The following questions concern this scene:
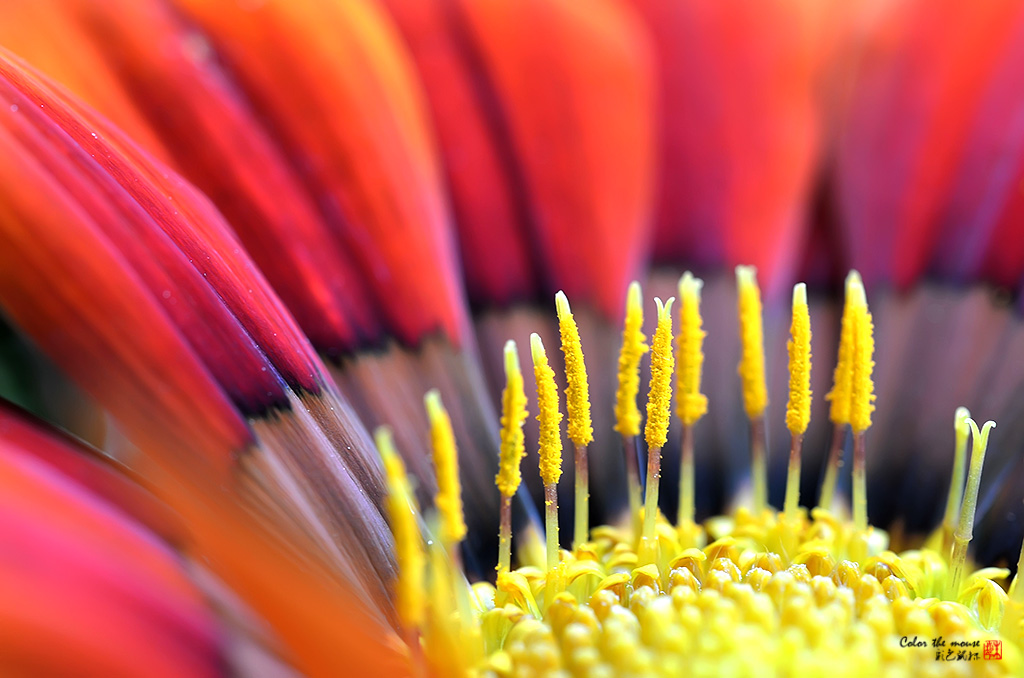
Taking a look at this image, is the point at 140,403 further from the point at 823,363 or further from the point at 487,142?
the point at 823,363

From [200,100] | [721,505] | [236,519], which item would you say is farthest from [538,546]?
[200,100]

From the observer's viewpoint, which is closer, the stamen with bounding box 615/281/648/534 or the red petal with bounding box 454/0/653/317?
the stamen with bounding box 615/281/648/534

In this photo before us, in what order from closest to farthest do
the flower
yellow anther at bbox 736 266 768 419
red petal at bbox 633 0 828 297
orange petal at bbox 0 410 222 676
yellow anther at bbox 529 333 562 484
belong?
orange petal at bbox 0 410 222 676 → the flower → yellow anther at bbox 529 333 562 484 → yellow anther at bbox 736 266 768 419 → red petal at bbox 633 0 828 297

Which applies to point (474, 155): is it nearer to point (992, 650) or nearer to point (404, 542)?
point (404, 542)

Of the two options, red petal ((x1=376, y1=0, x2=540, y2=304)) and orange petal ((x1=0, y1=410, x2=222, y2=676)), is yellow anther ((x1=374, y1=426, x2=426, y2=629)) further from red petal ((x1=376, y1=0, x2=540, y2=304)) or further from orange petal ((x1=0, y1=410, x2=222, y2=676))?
red petal ((x1=376, y1=0, x2=540, y2=304))

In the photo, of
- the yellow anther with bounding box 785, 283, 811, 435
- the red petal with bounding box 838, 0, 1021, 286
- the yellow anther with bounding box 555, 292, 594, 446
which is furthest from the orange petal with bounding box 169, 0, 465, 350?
the red petal with bounding box 838, 0, 1021, 286

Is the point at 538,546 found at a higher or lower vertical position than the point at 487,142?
lower

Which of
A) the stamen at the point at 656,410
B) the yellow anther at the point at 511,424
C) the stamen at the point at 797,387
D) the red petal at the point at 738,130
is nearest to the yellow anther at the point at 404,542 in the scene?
the yellow anther at the point at 511,424

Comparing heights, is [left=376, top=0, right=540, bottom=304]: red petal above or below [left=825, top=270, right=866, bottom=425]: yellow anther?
above
